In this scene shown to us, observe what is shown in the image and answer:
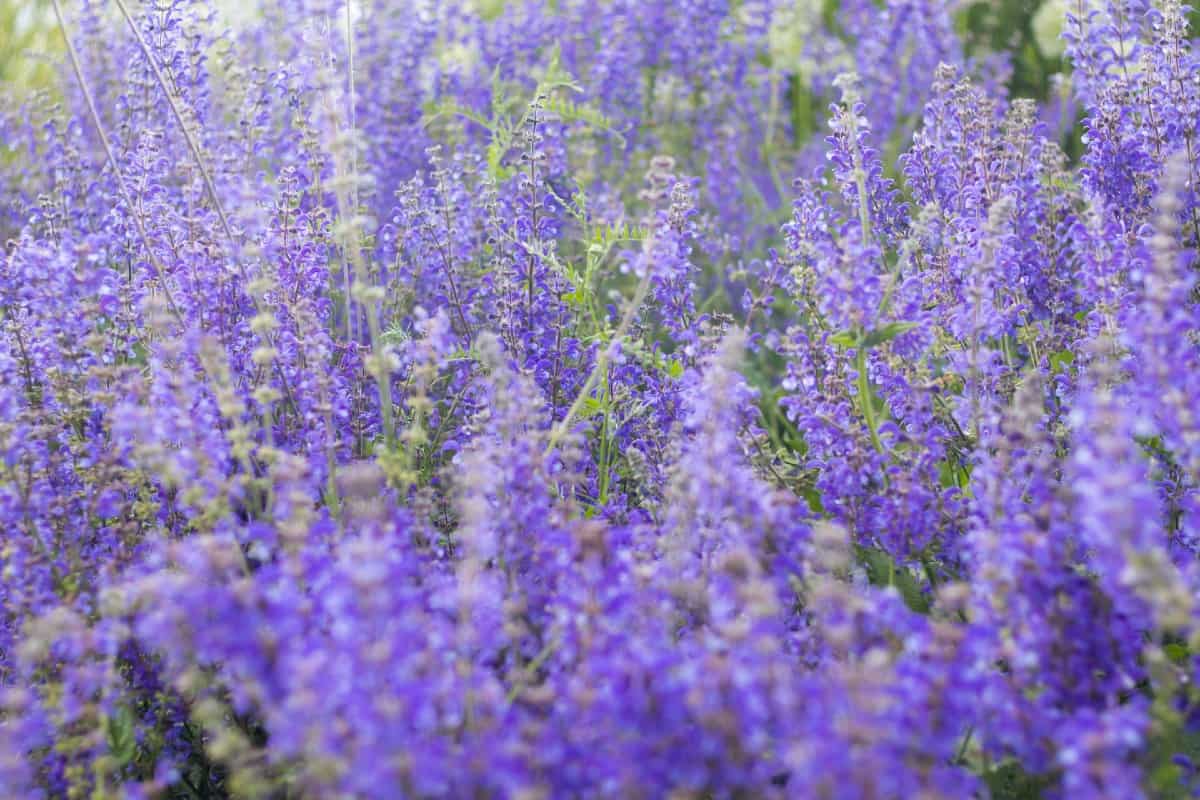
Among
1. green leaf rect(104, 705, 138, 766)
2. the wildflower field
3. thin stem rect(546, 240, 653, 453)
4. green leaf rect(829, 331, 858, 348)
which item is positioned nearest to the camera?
the wildflower field

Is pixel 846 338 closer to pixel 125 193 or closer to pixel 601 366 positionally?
pixel 601 366

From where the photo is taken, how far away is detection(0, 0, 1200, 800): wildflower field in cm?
200

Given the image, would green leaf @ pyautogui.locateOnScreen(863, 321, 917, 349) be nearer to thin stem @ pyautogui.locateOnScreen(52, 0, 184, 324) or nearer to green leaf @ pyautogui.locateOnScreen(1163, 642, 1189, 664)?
green leaf @ pyautogui.locateOnScreen(1163, 642, 1189, 664)

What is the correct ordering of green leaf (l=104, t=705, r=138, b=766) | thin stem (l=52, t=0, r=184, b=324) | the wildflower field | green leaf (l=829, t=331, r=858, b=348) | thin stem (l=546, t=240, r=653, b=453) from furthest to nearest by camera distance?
thin stem (l=52, t=0, r=184, b=324)
green leaf (l=829, t=331, r=858, b=348)
thin stem (l=546, t=240, r=653, b=453)
green leaf (l=104, t=705, r=138, b=766)
the wildflower field

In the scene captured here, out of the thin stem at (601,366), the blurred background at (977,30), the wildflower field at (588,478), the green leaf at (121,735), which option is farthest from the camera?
the blurred background at (977,30)

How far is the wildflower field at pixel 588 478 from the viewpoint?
6.56 ft

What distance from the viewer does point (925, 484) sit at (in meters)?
3.06

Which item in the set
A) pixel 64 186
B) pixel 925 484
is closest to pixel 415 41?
pixel 64 186

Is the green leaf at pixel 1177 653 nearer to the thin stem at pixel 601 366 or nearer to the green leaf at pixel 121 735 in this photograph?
the thin stem at pixel 601 366

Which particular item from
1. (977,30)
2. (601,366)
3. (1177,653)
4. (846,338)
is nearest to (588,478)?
(601,366)

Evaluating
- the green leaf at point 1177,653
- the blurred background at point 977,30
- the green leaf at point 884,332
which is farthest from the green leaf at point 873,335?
the blurred background at point 977,30

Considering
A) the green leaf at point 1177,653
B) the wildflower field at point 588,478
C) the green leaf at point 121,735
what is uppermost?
the wildflower field at point 588,478

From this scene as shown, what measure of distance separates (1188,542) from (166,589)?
7.83ft

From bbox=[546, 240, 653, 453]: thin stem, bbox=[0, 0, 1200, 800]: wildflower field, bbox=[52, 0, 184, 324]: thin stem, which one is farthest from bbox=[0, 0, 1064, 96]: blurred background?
bbox=[546, 240, 653, 453]: thin stem
